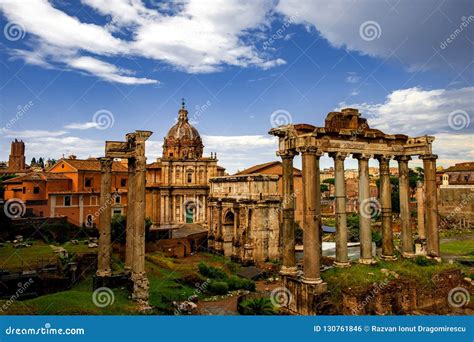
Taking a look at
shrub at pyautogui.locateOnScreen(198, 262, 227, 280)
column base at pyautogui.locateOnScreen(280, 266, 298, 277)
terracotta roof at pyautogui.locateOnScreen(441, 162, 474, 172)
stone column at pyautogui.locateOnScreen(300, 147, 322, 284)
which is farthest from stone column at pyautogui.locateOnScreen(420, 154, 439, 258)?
terracotta roof at pyautogui.locateOnScreen(441, 162, 474, 172)

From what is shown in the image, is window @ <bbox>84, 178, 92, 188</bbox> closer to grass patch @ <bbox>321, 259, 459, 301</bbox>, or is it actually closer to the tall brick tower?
grass patch @ <bbox>321, 259, 459, 301</bbox>

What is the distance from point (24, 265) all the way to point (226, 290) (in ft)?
41.4

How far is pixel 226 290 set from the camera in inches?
1032

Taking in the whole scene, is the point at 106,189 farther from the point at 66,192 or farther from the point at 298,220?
the point at 298,220

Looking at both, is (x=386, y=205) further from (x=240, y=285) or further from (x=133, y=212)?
(x=240, y=285)

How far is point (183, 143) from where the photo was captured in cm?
5550

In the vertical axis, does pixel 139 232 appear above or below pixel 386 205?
below

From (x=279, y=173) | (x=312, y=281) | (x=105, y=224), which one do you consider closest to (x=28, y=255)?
(x=105, y=224)

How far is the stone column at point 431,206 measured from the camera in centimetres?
1970

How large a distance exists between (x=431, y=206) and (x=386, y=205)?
2.39m

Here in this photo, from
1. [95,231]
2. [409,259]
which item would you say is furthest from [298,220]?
[409,259]

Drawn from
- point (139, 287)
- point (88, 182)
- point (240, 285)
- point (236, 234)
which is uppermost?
point (88, 182)

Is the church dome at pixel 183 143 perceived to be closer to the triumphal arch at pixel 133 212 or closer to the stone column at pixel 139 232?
the triumphal arch at pixel 133 212

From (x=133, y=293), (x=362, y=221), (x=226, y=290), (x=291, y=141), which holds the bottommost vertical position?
(x=226, y=290)
